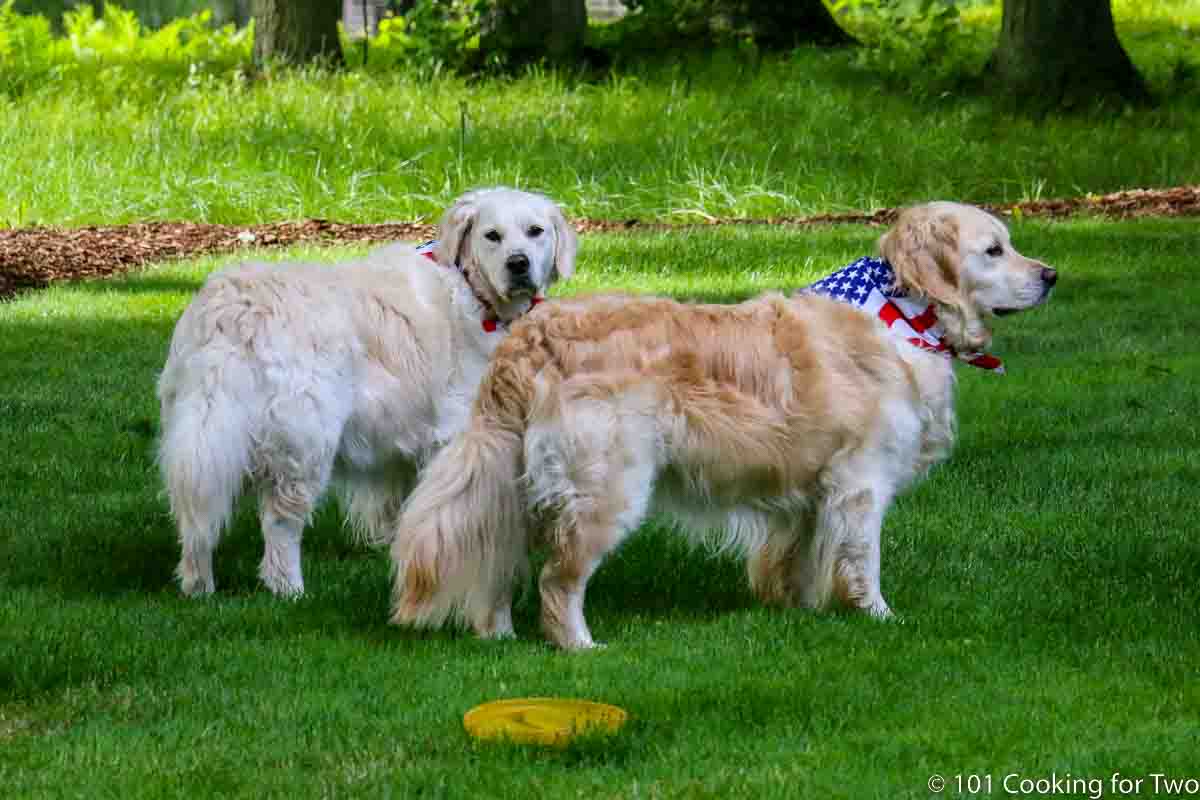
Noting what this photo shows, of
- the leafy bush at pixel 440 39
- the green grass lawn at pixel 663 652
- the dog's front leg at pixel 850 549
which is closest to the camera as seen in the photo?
the green grass lawn at pixel 663 652

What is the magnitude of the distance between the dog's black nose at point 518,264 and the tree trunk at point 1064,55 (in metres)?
13.5

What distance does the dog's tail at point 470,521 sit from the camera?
5594 mm

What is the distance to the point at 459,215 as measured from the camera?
7.20 metres

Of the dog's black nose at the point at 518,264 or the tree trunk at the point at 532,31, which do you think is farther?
the tree trunk at the point at 532,31

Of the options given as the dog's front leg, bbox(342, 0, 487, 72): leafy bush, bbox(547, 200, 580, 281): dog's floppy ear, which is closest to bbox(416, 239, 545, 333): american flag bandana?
bbox(547, 200, 580, 281): dog's floppy ear

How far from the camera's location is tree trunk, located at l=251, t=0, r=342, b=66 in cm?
2048

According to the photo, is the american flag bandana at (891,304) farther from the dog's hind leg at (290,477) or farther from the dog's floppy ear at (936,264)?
the dog's hind leg at (290,477)

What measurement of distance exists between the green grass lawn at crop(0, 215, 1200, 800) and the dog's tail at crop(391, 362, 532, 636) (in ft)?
0.53

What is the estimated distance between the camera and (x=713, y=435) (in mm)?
5730

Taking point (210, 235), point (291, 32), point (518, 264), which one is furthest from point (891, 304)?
point (291, 32)

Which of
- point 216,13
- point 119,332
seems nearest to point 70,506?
point 119,332

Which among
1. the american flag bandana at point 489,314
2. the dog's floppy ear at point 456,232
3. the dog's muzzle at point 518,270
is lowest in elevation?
the american flag bandana at point 489,314

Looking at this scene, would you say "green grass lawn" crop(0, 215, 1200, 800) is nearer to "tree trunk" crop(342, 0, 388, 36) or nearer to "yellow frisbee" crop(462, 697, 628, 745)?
"yellow frisbee" crop(462, 697, 628, 745)

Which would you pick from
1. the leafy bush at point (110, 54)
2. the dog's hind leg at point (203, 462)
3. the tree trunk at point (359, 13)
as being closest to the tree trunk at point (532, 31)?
the leafy bush at point (110, 54)
